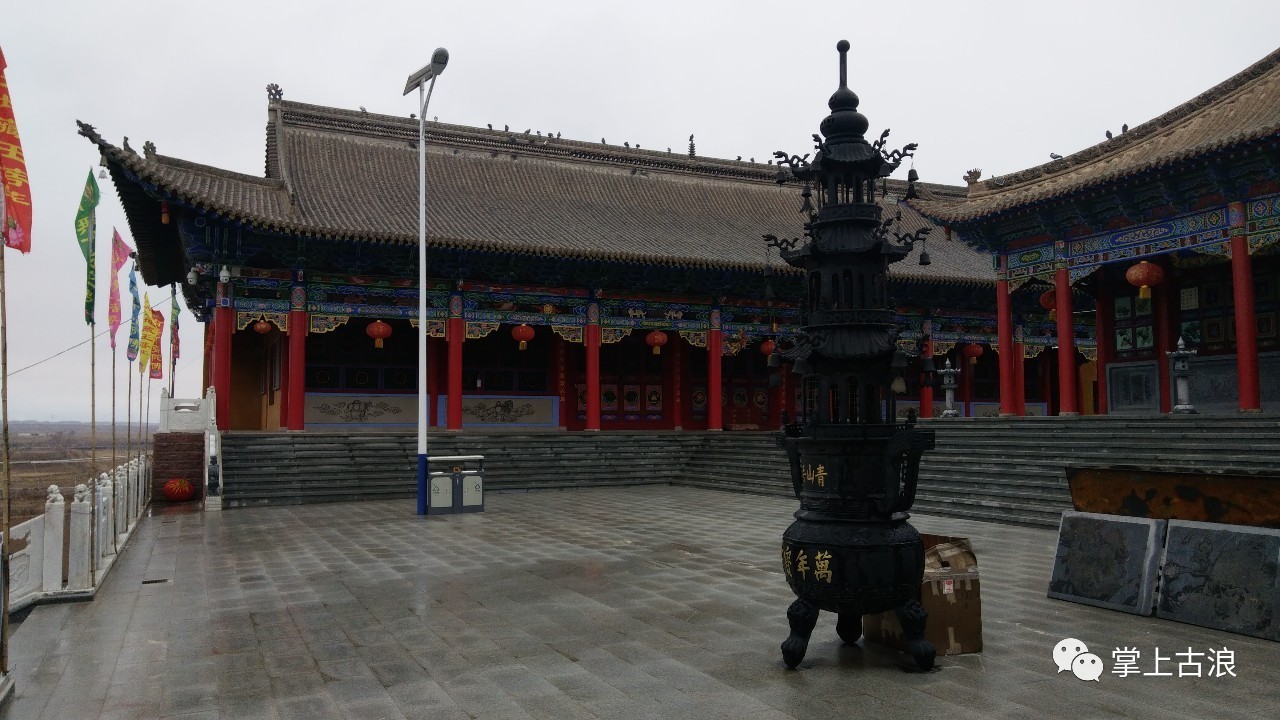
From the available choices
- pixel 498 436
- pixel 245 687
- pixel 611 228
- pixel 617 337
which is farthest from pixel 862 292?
pixel 611 228

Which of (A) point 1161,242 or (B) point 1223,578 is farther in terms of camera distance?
(A) point 1161,242

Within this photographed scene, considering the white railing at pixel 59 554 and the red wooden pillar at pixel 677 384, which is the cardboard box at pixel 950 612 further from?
the red wooden pillar at pixel 677 384

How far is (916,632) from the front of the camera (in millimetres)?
4668

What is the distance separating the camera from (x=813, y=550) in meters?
4.74

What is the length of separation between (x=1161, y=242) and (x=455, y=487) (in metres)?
12.7

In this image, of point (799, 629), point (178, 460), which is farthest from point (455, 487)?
point (799, 629)

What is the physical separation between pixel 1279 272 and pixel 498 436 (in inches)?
588

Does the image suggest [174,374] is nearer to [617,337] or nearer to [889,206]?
[617,337]

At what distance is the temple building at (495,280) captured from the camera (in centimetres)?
1753

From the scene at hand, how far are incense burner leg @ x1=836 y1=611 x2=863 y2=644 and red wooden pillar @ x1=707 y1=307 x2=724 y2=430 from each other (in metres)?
16.6

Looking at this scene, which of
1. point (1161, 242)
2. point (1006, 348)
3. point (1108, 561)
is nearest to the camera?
point (1108, 561)

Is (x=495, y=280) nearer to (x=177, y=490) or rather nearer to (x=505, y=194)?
(x=505, y=194)

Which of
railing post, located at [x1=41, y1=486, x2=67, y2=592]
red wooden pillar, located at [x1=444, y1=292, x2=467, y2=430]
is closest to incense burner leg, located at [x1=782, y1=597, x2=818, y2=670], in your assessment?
railing post, located at [x1=41, y1=486, x2=67, y2=592]

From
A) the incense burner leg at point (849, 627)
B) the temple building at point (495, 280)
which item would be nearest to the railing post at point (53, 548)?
the incense burner leg at point (849, 627)
